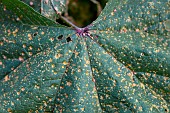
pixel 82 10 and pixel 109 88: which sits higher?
pixel 82 10

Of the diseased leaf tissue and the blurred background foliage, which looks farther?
the blurred background foliage

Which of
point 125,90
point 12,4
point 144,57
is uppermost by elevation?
point 12,4

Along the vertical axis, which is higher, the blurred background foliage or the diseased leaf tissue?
the blurred background foliage

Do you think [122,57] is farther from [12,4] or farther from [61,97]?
[12,4]

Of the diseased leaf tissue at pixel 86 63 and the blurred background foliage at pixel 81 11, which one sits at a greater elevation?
the blurred background foliage at pixel 81 11

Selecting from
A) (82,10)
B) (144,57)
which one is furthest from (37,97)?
(82,10)

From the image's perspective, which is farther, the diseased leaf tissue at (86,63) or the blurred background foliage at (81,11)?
the blurred background foliage at (81,11)

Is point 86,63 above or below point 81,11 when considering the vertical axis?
below

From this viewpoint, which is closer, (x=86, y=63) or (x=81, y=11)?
(x=86, y=63)
